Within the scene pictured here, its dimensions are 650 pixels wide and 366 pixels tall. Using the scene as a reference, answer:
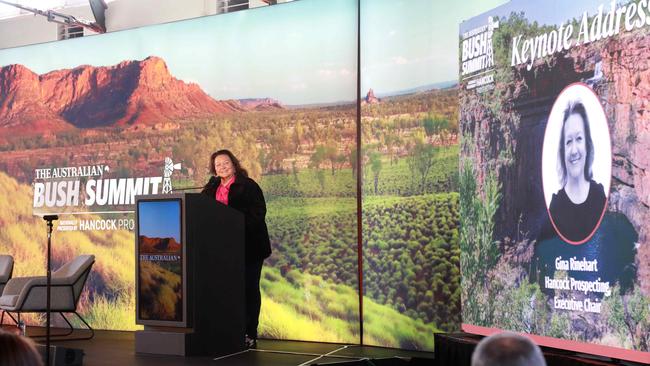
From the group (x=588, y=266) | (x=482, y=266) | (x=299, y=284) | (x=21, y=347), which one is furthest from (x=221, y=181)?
(x=21, y=347)

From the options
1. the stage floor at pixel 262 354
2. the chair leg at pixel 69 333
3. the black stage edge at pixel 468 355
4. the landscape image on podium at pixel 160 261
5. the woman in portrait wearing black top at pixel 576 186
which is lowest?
the chair leg at pixel 69 333

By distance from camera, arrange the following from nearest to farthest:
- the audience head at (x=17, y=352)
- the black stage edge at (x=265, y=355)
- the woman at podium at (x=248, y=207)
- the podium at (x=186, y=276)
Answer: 1. the audience head at (x=17, y=352)
2. the black stage edge at (x=265, y=355)
3. the podium at (x=186, y=276)
4. the woman at podium at (x=248, y=207)

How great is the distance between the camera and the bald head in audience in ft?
6.46

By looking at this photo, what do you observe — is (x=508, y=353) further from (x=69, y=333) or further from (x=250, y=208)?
(x=69, y=333)

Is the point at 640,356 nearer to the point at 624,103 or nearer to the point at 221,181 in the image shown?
the point at 624,103

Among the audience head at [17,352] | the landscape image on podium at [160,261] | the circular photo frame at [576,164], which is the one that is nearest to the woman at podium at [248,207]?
the landscape image on podium at [160,261]

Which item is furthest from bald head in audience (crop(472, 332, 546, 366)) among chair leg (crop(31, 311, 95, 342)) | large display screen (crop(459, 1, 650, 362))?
chair leg (crop(31, 311, 95, 342))

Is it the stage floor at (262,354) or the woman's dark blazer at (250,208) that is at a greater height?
the woman's dark blazer at (250,208)

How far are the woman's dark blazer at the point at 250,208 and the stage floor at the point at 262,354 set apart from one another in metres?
0.84

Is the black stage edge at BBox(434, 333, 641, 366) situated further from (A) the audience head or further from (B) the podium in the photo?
(A) the audience head

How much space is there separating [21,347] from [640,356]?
355 centimetres

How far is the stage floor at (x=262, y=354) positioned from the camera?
277 inches

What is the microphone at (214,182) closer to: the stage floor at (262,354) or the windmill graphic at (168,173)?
the stage floor at (262,354)

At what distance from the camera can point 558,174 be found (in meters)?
5.48
